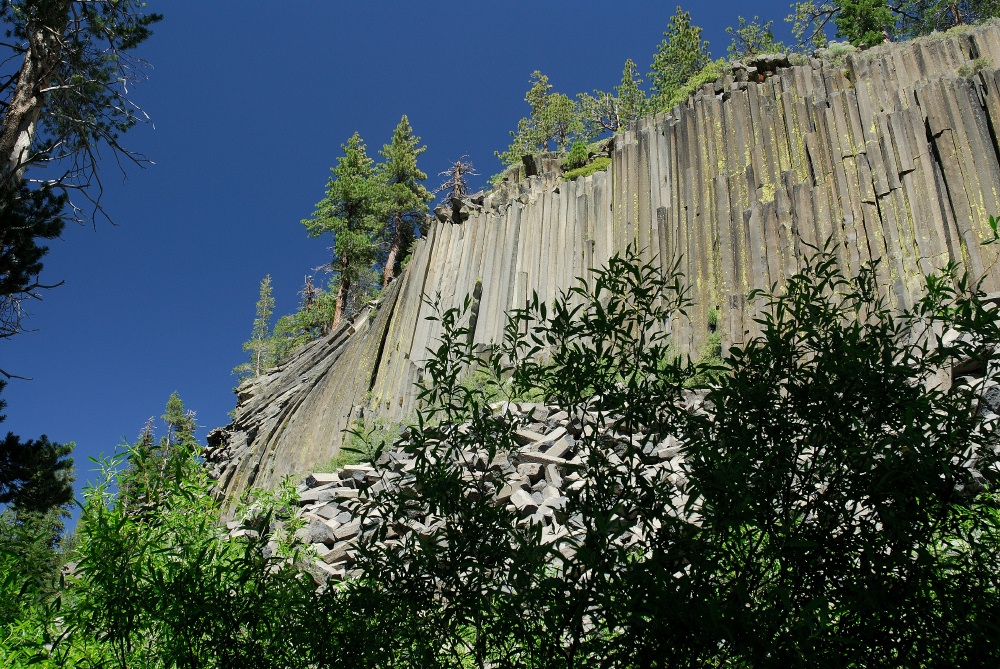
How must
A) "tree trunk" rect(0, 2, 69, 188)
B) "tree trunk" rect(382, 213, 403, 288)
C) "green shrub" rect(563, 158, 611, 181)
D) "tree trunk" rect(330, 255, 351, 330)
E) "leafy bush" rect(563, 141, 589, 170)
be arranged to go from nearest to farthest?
"tree trunk" rect(0, 2, 69, 188), "green shrub" rect(563, 158, 611, 181), "leafy bush" rect(563, 141, 589, 170), "tree trunk" rect(330, 255, 351, 330), "tree trunk" rect(382, 213, 403, 288)

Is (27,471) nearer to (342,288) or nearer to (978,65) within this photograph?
(978,65)

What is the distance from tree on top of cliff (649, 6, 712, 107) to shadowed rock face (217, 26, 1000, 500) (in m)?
15.9

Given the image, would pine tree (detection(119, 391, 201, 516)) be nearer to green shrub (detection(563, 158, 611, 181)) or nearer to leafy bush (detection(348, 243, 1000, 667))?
leafy bush (detection(348, 243, 1000, 667))

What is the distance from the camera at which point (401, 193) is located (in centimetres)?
2878

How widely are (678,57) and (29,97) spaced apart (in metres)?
26.5

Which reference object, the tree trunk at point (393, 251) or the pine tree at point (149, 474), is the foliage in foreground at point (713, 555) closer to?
the pine tree at point (149, 474)

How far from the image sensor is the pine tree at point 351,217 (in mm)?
28000

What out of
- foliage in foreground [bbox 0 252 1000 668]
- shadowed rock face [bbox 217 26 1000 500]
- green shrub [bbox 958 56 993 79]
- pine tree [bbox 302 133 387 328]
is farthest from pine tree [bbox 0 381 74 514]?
pine tree [bbox 302 133 387 328]

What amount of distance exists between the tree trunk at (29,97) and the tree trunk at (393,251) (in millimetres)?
21001

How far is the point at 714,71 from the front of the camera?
60.9 feet

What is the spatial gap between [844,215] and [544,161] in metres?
8.61

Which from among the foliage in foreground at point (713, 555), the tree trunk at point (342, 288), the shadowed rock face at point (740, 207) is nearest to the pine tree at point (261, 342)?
the tree trunk at point (342, 288)

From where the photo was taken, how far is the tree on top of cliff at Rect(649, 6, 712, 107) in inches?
1093

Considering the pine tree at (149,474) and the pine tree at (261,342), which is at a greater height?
the pine tree at (261,342)
